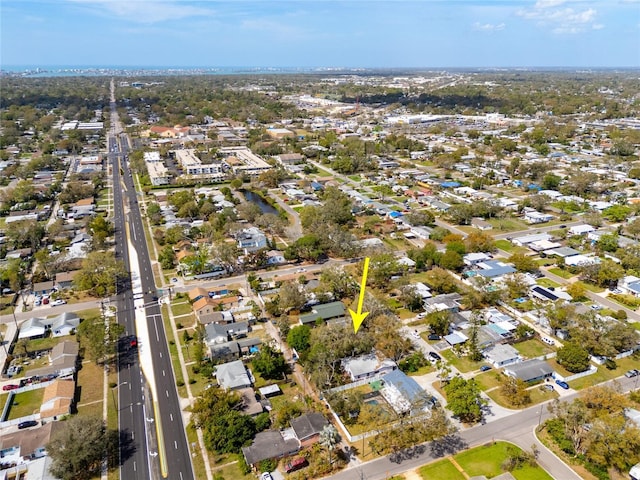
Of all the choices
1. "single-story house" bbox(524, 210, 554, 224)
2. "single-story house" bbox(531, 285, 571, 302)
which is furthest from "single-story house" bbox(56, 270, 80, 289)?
"single-story house" bbox(524, 210, 554, 224)

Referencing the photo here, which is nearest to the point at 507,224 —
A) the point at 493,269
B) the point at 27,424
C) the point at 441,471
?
the point at 493,269

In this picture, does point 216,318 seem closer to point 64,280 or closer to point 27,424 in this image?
point 27,424

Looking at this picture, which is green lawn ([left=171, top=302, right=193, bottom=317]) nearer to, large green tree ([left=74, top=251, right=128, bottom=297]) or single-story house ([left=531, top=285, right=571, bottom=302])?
large green tree ([left=74, top=251, right=128, bottom=297])

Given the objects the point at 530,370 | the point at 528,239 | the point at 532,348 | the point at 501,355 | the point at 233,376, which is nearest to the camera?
the point at 233,376

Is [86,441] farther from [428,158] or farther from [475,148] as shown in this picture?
[475,148]

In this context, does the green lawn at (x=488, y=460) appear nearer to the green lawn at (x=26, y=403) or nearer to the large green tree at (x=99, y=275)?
the green lawn at (x=26, y=403)
